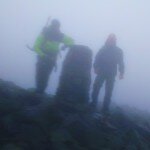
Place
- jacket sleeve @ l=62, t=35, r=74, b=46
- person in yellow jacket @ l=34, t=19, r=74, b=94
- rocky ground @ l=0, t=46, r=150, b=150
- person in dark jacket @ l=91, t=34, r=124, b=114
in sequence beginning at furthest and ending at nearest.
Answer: person in dark jacket @ l=91, t=34, r=124, b=114 → jacket sleeve @ l=62, t=35, r=74, b=46 → person in yellow jacket @ l=34, t=19, r=74, b=94 → rocky ground @ l=0, t=46, r=150, b=150

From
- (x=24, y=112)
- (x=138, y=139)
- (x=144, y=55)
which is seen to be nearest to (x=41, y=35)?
(x=24, y=112)

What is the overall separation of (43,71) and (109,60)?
7.43 feet

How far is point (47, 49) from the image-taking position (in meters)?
16.5

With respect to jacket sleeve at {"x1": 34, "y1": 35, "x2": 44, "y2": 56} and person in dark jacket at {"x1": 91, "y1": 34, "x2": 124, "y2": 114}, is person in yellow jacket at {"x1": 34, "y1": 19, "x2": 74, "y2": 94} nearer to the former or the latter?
jacket sleeve at {"x1": 34, "y1": 35, "x2": 44, "y2": 56}

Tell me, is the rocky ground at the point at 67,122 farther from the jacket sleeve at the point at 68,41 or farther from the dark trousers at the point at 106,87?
the dark trousers at the point at 106,87

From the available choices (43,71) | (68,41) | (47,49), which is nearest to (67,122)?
(43,71)

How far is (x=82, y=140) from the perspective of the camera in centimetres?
1287

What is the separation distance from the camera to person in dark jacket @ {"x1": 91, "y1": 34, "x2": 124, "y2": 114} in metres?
16.8

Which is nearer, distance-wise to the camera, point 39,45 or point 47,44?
point 39,45

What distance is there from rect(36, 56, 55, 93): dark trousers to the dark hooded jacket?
1613 mm

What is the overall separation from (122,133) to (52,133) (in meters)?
2.55

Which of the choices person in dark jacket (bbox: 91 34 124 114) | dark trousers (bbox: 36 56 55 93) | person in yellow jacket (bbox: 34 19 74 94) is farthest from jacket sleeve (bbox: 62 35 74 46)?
person in dark jacket (bbox: 91 34 124 114)

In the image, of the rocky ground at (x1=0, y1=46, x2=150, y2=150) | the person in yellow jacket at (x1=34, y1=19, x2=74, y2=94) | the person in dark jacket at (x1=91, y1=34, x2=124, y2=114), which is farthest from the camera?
the person in dark jacket at (x1=91, y1=34, x2=124, y2=114)

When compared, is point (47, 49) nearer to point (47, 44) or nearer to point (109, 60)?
point (47, 44)
